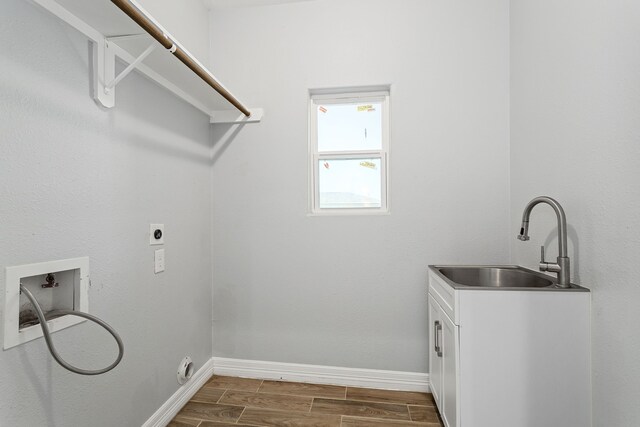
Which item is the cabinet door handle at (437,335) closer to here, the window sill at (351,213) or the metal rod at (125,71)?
the window sill at (351,213)

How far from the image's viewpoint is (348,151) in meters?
2.28

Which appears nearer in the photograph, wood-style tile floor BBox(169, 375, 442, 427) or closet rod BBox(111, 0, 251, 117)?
closet rod BBox(111, 0, 251, 117)

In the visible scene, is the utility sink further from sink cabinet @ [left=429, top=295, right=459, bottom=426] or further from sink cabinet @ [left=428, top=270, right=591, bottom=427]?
sink cabinet @ [left=428, top=270, right=591, bottom=427]

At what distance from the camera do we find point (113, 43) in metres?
1.36

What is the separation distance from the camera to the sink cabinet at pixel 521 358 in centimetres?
131

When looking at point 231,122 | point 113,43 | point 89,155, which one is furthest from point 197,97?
point 89,155

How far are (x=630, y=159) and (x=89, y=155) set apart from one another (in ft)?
6.73

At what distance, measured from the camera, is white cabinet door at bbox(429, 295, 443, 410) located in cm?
174

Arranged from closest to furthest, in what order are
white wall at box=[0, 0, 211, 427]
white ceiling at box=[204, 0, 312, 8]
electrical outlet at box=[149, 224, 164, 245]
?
white wall at box=[0, 0, 211, 427], electrical outlet at box=[149, 224, 164, 245], white ceiling at box=[204, 0, 312, 8]

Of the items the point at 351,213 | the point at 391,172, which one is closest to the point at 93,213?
the point at 351,213

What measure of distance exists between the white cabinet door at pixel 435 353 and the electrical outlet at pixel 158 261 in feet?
5.14

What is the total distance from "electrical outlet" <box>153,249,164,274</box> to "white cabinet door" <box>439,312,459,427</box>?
1.55 metres

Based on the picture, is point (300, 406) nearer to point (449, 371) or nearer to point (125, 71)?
point (449, 371)

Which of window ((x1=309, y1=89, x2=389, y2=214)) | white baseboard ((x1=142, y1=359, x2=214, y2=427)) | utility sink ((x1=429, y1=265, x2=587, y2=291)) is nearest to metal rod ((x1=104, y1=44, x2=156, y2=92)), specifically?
window ((x1=309, y1=89, x2=389, y2=214))
